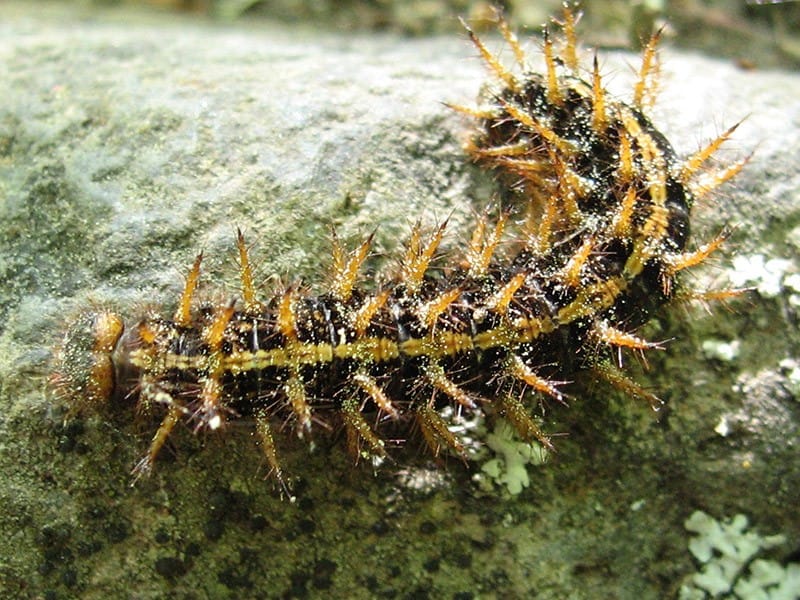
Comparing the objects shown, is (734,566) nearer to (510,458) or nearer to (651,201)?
(510,458)

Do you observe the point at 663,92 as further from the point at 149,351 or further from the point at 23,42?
the point at 23,42

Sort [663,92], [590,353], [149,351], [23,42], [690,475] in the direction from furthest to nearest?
[23,42], [663,92], [690,475], [590,353], [149,351]

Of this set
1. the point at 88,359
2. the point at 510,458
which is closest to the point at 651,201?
the point at 510,458

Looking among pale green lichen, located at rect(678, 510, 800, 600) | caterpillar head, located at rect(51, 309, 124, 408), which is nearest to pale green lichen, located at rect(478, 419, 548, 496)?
pale green lichen, located at rect(678, 510, 800, 600)

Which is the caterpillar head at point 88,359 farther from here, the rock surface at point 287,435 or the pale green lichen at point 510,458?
the pale green lichen at point 510,458

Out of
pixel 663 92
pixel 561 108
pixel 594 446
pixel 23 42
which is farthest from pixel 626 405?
pixel 23 42

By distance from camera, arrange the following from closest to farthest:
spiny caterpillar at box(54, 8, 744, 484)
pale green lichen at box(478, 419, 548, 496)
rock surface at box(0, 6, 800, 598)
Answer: spiny caterpillar at box(54, 8, 744, 484) → rock surface at box(0, 6, 800, 598) → pale green lichen at box(478, 419, 548, 496)

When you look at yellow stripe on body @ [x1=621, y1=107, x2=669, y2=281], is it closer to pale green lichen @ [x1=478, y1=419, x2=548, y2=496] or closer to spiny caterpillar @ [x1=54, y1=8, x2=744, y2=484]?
spiny caterpillar @ [x1=54, y1=8, x2=744, y2=484]
